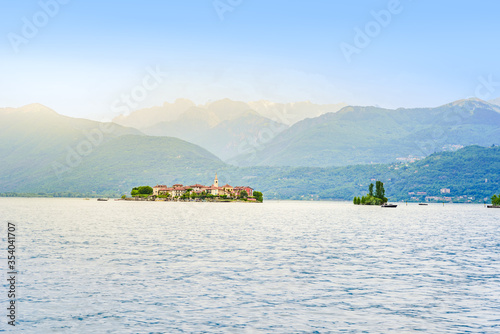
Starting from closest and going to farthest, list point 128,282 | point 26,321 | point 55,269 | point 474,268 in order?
point 26,321 < point 128,282 < point 55,269 < point 474,268

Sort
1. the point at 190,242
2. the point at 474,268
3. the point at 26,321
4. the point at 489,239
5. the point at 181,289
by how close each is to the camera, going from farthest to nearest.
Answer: the point at 489,239 → the point at 190,242 → the point at 474,268 → the point at 181,289 → the point at 26,321

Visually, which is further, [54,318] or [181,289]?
[181,289]

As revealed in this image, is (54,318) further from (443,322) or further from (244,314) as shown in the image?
(443,322)

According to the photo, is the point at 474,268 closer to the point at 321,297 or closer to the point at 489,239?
the point at 321,297

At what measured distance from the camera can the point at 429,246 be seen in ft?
208

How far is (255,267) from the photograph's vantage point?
1670 inches

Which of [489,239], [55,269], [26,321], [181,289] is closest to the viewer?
[26,321]

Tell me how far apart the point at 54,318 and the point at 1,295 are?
654 cm

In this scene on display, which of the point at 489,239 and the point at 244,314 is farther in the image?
the point at 489,239

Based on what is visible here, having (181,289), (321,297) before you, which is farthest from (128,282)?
(321,297)

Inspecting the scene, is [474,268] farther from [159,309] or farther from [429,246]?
[159,309]

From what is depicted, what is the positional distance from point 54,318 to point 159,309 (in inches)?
205

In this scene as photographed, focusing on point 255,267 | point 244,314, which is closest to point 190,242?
point 255,267

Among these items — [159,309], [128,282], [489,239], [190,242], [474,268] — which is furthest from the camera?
[489,239]
